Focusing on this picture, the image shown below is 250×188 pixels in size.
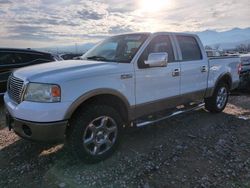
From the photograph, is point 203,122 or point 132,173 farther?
point 203,122

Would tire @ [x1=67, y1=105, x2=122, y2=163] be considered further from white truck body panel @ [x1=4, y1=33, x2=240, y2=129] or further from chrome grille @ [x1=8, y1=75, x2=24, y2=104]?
chrome grille @ [x1=8, y1=75, x2=24, y2=104]

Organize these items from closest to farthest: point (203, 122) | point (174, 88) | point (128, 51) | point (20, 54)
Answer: point (128, 51)
point (174, 88)
point (203, 122)
point (20, 54)

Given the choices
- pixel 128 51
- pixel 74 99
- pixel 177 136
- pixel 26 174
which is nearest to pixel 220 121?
pixel 177 136

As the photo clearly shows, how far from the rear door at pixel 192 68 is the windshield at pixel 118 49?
0.98m

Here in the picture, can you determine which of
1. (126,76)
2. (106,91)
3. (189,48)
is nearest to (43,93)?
(106,91)

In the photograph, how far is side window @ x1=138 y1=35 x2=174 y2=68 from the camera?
14.6 ft

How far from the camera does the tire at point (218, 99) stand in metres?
6.66

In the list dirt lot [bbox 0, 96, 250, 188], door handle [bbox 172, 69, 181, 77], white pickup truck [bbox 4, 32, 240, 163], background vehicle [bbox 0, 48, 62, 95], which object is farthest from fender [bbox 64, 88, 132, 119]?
background vehicle [bbox 0, 48, 62, 95]

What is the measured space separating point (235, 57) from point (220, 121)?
6.67ft

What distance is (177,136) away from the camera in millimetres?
5215

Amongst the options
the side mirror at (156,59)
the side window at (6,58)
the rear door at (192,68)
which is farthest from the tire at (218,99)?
the side window at (6,58)

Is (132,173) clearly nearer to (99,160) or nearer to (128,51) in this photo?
(99,160)

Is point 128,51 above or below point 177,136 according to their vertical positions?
above

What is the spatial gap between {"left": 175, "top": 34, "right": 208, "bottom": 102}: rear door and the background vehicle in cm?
471
